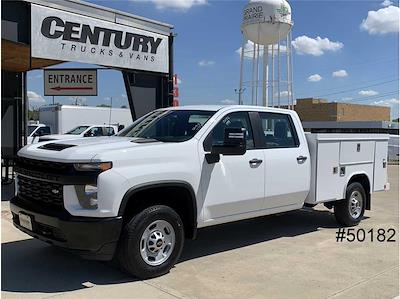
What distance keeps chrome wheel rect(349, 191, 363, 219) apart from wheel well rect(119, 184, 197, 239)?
357 centimetres

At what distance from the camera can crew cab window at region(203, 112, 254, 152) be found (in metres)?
5.80

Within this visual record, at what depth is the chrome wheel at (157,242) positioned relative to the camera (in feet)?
16.9

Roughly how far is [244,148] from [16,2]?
653 cm

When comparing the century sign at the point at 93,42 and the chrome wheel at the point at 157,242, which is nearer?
the chrome wheel at the point at 157,242

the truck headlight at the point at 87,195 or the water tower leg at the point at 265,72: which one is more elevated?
the water tower leg at the point at 265,72

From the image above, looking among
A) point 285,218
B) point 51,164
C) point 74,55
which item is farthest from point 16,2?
point 285,218

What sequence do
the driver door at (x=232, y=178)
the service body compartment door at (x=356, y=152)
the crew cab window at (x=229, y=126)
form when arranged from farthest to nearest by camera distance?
the service body compartment door at (x=356, y=152) < the crew cab window at (x=229, y=126) < the driver door at (x=232, y=178)

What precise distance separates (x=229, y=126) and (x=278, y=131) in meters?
1.08


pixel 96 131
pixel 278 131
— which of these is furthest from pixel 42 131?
pixel 278 131

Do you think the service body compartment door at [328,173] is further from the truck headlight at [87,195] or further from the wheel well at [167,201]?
the truck headlight at [87,195]

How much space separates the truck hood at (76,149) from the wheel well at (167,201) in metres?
0.50

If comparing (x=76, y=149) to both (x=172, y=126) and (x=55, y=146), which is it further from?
(x=172, y=126)

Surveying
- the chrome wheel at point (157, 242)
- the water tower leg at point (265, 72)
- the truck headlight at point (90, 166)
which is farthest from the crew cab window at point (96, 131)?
the water tower leg at point (265, 72)

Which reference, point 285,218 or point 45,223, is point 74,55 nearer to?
point 285,218
